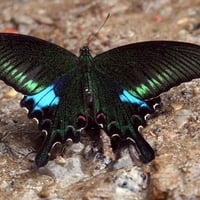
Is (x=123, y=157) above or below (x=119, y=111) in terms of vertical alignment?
below

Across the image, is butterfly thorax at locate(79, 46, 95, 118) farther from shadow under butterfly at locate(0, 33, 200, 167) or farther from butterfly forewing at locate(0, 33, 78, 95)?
butterfly forewing at locate(0, 33, 78, 95)

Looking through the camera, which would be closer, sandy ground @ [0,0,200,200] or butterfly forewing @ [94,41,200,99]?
sandy ground @ [0,0,200,200]

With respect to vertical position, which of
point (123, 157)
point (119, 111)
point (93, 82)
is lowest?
point (123, 157)

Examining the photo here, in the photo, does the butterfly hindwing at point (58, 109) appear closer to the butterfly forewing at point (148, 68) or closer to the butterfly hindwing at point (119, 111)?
the butterfly hindwing at point (119, 111)

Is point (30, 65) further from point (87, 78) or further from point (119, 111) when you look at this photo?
point (119, 111)

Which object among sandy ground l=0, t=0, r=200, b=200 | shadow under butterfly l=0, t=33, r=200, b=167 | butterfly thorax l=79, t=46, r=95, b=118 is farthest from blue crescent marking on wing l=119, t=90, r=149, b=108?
sandy ground l=0, t=0, r=200, b=200

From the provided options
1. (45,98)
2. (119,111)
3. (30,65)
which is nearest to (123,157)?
(119,111)

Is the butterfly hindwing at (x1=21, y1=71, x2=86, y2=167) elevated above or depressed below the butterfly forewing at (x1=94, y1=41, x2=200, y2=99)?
below
